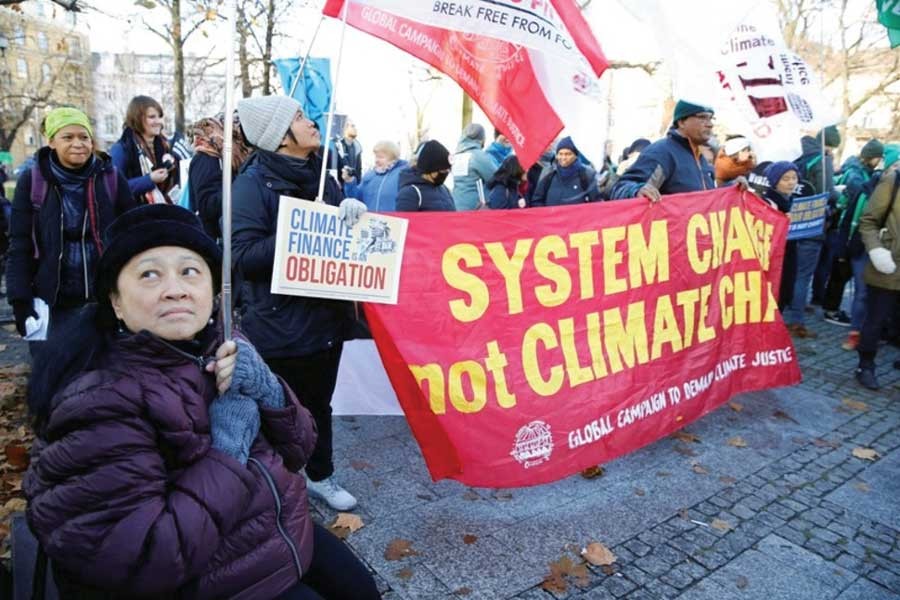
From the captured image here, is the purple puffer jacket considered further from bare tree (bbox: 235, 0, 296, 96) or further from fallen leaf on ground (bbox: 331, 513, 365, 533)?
bare tree (bbox: 235, 0, 296, 96)

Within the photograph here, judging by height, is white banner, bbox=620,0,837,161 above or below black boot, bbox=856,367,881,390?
above

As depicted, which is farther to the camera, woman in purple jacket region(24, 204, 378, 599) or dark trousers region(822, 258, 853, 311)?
dark trousers region(822, 258, 853, 311)

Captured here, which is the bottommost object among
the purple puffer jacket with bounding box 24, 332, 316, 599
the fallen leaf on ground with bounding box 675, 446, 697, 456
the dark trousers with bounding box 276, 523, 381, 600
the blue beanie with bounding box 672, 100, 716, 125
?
the fallen leaf on ground with bounding box 675, 446, 697, 456

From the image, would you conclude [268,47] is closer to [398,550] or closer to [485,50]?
[485,50]

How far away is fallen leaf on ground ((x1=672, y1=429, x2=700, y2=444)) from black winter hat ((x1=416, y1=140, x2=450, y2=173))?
2.72 metres

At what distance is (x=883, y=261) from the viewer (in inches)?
204

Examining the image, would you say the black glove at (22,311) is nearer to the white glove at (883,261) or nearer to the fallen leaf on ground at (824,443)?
the fallen leaf on ground at (824,443)

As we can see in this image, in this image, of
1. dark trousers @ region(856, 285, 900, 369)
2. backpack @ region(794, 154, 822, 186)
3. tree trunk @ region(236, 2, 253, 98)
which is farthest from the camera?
tree trunk @ region(236, 2, 253, 98)

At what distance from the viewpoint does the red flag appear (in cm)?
291

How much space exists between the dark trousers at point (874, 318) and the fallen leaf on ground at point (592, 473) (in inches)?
133

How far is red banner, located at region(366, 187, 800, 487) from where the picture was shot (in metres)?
3.06

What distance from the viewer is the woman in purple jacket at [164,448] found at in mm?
1371

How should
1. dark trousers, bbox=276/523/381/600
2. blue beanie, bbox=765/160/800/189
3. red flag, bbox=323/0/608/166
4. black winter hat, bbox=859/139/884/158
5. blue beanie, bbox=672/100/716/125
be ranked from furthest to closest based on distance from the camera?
1. black winter hat, bbox=859/139/884/158
2. blue beanie, bbox=765/160/800/189
3. blue beanie, bbox=672/100/716/125
4. red flag, bbox=323/0/608/166
5. dark trousers, bbox=276/523/381/600

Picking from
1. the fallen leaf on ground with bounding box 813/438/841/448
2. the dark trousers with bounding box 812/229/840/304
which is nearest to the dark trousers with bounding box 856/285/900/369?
the fallen leaf on ground with bounding box 813/438/841/448
